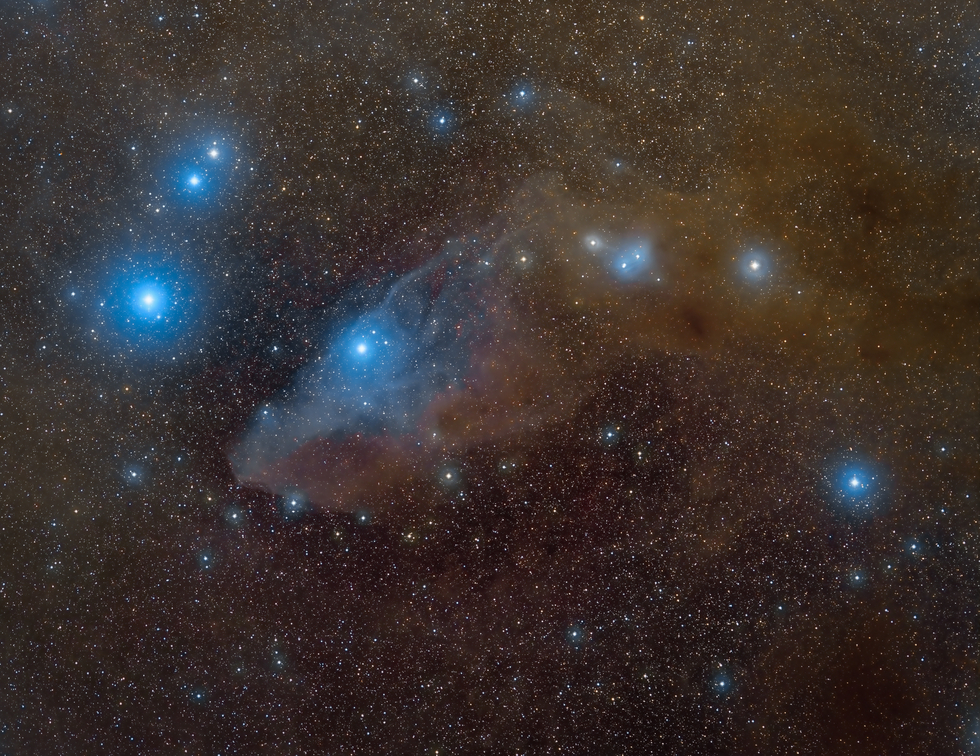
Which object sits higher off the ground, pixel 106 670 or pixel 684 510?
pixel 684 510

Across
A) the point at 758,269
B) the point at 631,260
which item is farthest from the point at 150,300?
the point at 758,269

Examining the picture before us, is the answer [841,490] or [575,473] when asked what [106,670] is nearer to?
[575,473]

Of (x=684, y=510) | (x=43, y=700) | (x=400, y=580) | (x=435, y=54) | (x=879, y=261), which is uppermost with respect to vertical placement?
(x=435, y=54)

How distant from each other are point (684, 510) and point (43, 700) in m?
4.24

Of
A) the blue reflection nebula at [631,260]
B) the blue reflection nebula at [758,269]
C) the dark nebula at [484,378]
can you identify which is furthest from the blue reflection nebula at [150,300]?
the blue reflection nebula at [758,269]

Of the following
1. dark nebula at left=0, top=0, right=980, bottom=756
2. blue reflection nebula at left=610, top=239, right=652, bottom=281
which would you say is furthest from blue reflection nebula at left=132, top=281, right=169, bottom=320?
blue reflection nebula at left=610, top=239, right=652, bottom=281

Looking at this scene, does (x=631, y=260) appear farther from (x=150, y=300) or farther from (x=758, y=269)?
(x=150, y=300)

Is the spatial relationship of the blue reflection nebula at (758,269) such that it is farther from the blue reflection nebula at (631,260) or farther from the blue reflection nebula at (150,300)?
the blue reflection nebula at (150,300)

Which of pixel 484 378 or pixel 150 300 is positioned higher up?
pixel 150 300

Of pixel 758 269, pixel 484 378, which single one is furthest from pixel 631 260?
pixel 484 378

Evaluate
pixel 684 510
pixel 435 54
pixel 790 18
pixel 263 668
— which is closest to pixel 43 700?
pixel 263 668

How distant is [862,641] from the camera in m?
Answer: 4.90

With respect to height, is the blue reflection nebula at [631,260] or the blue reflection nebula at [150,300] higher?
the blue reflection nebula at [631,260]

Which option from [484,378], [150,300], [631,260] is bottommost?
[484,378]
